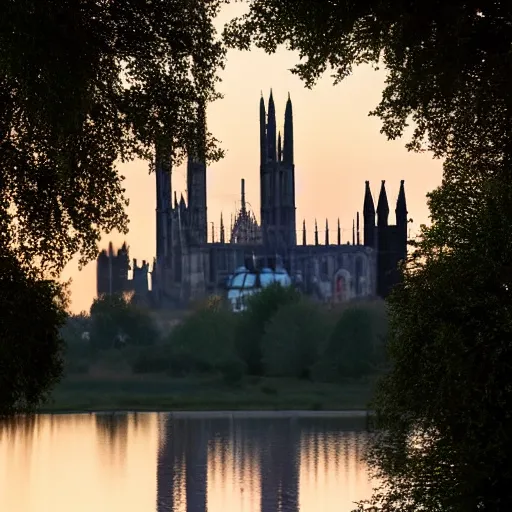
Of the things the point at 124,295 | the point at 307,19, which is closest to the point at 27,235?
the point at 307,19

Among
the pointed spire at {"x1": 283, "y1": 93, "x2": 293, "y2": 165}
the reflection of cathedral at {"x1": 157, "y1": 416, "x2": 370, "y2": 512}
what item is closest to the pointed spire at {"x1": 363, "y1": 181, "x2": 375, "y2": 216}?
the pointed spire at {"x1": 283, "y1": 93, "x2": 293, "y2": 165}

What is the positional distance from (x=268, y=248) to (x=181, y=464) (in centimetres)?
6243

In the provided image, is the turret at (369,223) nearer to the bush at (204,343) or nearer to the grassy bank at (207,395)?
the bush at (204,343)

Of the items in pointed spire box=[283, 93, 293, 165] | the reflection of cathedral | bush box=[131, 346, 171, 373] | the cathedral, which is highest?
pointed spire box=[283, 93, 293, 165]

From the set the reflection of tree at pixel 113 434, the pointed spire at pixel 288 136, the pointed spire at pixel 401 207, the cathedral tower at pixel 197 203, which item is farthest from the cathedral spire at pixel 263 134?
the reflection of tree at pixel 113 434

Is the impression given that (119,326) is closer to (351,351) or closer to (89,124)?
(351,351)

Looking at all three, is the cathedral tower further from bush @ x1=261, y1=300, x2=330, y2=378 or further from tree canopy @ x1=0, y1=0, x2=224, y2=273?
tree canopy @ x1=0, y1=0, x2=224, y2=273

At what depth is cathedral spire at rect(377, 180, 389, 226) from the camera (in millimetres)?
100794

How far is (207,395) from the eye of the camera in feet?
233

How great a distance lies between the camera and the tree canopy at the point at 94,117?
42.3ft

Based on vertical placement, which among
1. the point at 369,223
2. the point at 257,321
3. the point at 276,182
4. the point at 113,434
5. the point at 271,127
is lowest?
the point at 113,434

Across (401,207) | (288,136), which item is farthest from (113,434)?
(288,136)

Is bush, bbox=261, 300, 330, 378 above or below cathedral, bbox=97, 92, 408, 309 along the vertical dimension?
below

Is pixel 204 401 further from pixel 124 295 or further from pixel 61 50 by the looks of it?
pixel 61 50
